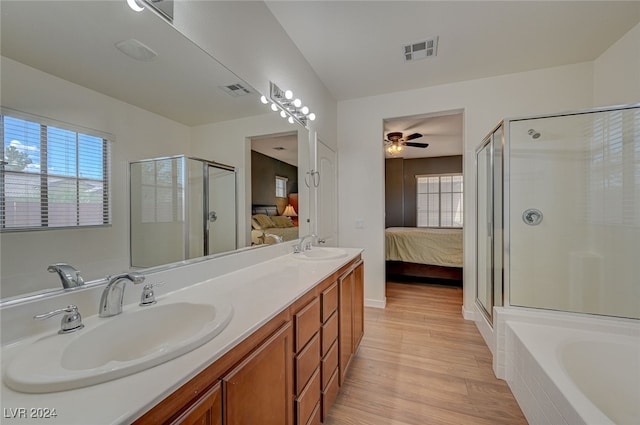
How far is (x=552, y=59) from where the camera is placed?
2541 mm

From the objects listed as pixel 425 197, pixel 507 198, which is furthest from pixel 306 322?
pixel 425 197

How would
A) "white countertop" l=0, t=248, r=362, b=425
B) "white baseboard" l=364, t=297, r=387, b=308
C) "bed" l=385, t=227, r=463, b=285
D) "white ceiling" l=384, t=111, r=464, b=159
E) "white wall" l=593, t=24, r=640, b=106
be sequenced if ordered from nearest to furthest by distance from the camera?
1. "white countertop" l=0, t=248, r=362, b=425
2. "white wall" l=593, t=24, r=640, b=106
3. "white baseboard" l=364, t=297, r=387, b=308
4. "bed" l=385, t=227, r=463, b=285
5. "white ceiling" l=384, t=111, r=464, b=159

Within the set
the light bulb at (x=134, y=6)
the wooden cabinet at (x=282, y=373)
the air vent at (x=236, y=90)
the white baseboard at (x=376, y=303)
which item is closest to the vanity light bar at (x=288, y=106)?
the air vent at (x=236, y=90)

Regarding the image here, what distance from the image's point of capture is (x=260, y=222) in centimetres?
187

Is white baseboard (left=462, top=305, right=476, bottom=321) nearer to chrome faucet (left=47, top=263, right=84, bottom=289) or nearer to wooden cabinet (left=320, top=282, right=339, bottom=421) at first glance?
wooden cabinet (left=320, top=282, right=339, bottom=421)

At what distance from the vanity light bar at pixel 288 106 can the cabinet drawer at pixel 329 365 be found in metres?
1.72

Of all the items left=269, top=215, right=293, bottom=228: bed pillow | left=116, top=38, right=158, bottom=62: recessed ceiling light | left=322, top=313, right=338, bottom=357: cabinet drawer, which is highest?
left=116, top=38, right=158, bottom=62: recessed ceiling light

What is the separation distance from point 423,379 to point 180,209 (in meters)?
1.97

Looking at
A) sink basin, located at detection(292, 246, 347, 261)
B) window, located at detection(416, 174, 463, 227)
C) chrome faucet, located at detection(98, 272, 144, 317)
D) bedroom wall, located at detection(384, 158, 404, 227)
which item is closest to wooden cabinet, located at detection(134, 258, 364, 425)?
sink basin, located at detection(292, 246, 347, 261)

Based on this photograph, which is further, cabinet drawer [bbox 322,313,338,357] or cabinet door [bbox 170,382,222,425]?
cabinet drawer [bbox 322,313,338,357]

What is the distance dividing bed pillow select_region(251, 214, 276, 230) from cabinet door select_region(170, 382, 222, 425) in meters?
1.20

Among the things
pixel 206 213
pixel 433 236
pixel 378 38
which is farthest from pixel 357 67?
pixel 433 236

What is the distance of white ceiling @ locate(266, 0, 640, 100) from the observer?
1.91 metres

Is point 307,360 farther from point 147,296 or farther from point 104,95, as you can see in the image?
point 104,95
